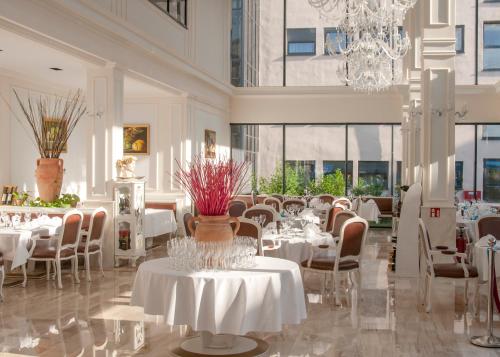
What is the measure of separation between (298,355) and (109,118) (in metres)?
5.66

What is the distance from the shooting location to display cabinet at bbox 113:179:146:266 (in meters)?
9.88

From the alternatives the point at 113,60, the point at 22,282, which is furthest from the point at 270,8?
the point at 22,282

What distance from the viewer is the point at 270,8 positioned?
1803cm

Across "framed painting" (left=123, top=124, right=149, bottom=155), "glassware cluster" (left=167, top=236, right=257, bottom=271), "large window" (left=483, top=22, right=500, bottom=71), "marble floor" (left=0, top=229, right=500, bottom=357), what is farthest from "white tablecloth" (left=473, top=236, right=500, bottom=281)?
"large window" (left=483, top=22, right=500, bottom=71)

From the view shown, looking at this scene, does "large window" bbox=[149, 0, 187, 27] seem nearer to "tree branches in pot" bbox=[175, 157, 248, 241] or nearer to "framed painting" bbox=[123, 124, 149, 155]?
"framed painting" bbox=[123, 124, 149, 155]

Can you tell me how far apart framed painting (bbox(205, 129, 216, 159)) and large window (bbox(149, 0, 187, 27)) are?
3.06 m

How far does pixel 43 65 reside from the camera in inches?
414

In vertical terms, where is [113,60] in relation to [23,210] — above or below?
above

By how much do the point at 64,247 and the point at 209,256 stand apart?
4.23 meters

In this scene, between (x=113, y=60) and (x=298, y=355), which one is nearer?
(x=298, y=355)

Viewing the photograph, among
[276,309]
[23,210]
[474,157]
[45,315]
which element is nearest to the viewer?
[276,309]

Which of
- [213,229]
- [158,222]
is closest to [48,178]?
[158,222]

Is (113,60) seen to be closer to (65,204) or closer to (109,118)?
(109,118)

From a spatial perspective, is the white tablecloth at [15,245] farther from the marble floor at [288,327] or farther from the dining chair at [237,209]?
the dining chair at [237,209]
